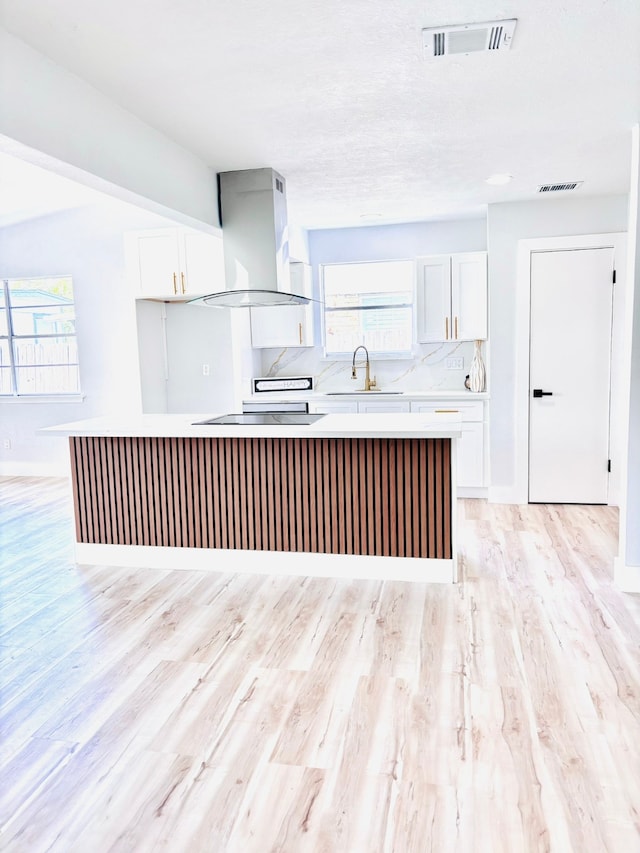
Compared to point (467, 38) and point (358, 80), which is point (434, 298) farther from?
point (467, 38)

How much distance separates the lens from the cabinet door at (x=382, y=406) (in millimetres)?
5344

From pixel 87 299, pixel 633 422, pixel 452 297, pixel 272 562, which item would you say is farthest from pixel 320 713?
pixel 87 299

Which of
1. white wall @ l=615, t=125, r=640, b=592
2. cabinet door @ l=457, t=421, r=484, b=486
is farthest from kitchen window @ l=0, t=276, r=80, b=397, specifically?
white wall @ l=615, t=125, r=640, b=592

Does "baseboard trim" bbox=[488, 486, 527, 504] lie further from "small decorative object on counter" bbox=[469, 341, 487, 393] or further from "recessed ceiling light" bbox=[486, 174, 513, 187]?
"recessed ceiling light" bbox=[486, 174, 513, 187]

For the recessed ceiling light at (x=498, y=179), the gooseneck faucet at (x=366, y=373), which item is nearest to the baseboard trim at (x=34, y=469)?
the gooseneck faucet at (x=366, y=373)

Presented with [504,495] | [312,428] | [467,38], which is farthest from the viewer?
[504,495]

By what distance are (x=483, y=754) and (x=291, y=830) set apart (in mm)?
680

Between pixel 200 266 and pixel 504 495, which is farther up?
pixel 200 266

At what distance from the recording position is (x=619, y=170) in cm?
393

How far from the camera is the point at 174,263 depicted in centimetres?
536

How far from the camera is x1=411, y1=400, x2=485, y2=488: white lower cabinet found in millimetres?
5164

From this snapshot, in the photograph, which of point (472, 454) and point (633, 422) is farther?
point (472, 454)

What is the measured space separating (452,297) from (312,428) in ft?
8.72

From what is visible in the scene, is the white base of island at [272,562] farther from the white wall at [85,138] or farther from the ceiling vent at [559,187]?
the ceiling vent at [559,187]
